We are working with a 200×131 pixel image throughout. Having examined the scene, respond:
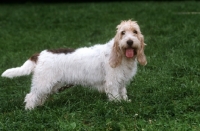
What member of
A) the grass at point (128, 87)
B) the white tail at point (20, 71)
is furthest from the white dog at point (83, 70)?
the grass at point (128, 87)

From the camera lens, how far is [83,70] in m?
6.26

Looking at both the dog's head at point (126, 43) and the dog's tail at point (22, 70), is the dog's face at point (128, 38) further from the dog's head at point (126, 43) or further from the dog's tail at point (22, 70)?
the dog's tail at point (22, 70)

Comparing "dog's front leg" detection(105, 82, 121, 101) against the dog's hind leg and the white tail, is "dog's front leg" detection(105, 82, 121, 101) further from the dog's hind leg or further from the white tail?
the white tail

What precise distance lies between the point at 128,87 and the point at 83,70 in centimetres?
120

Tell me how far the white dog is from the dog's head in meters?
0.02

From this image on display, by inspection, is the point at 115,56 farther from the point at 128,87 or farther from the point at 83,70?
the point at 128,87

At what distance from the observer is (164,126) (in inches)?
197

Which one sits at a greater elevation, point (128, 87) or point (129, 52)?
point (129, 52)

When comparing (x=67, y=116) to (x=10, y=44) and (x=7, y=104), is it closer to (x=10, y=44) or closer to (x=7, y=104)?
(x=7, y=104)

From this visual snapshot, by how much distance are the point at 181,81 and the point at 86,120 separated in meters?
2.24

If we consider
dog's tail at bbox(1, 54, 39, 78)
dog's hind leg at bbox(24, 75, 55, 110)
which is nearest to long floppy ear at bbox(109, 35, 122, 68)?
dog's hind leg at bbox(24, 75, 55, 110)

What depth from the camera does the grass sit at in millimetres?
5277

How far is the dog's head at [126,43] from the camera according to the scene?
5883 mm

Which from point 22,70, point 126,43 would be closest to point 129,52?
point 126,43
